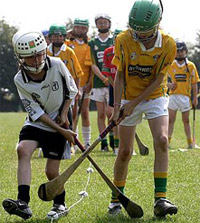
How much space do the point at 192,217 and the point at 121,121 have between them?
3.44ft

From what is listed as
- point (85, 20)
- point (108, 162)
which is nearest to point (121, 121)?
point (108, 162)

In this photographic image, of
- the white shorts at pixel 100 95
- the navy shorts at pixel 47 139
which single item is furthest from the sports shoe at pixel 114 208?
the white shorts at pixel 100 95

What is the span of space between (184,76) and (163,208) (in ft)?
21.6

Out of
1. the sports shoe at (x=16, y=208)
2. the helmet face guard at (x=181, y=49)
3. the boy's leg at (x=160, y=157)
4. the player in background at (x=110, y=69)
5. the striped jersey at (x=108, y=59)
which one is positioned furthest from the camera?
the helmet face guard at (x=181, y=49)

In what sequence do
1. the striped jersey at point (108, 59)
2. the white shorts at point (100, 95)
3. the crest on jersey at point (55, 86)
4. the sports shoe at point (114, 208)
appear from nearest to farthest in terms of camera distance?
the crest on jersey at point (55, 86), the sports shoe at point (114, 208), the striped jersey at point (108, 59), the white shorts at point (100, 95)

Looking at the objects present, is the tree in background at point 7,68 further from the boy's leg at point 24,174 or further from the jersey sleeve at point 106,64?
the boy's leg at point 24,174

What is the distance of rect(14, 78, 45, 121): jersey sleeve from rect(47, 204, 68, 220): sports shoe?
827 mm

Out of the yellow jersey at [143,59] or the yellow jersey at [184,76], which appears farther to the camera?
the yellow jersey at [184,76]

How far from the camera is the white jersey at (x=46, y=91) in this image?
529 cm

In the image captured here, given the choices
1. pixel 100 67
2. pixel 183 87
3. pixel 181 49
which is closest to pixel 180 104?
pixel 183 87

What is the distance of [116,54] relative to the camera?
212 inches

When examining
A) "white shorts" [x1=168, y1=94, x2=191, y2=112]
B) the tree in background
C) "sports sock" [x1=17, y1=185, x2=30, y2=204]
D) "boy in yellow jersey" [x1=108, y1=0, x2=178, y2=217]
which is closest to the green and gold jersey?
"white shorts" [x1=168, y1=94, x2=191, y2=112]

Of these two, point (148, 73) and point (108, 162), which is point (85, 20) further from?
point (148, 73)

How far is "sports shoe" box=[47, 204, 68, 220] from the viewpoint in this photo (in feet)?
17.1
